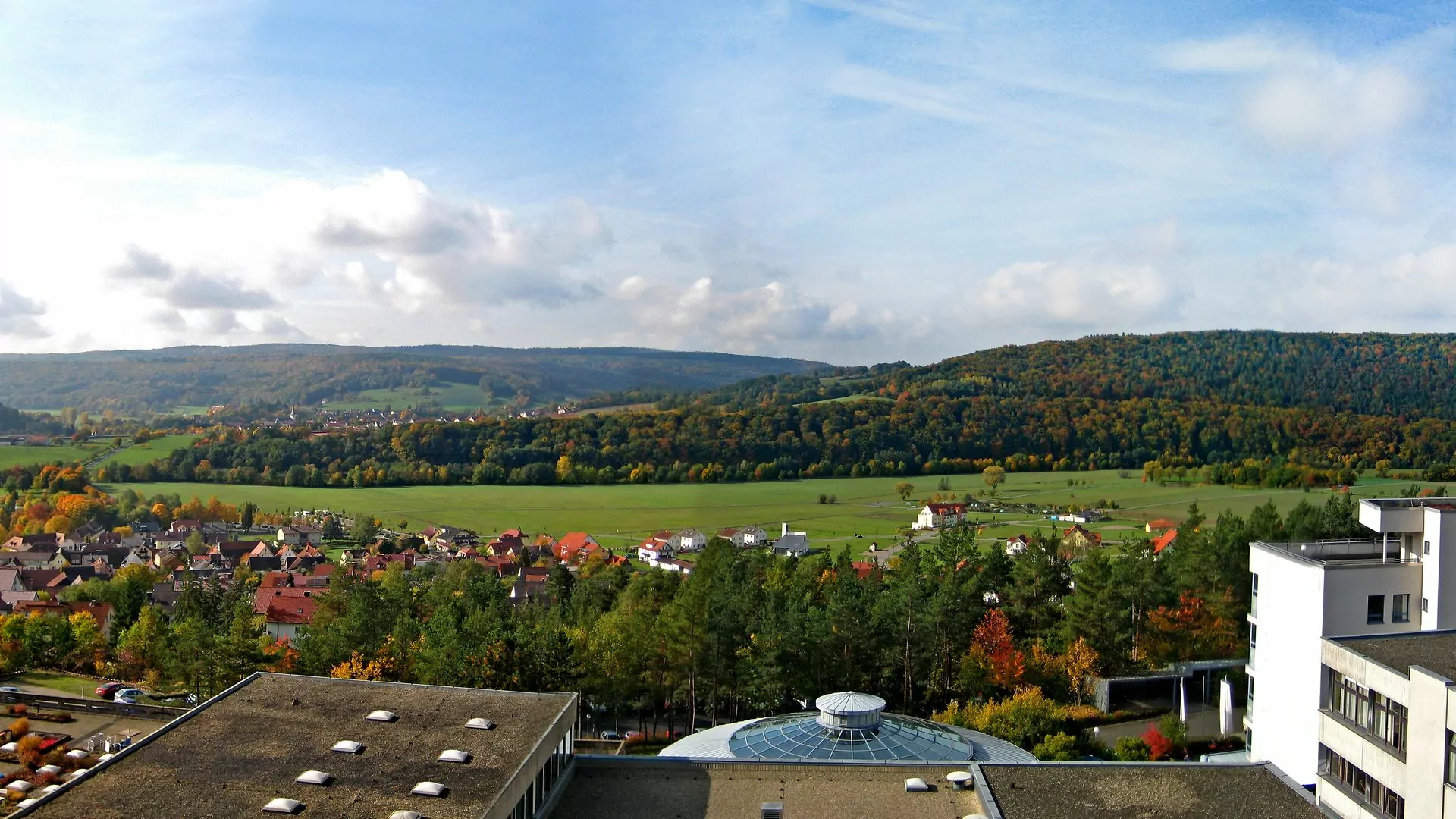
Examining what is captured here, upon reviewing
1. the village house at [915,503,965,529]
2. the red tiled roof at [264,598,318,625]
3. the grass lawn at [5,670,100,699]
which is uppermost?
the village house at [915,503,965,529]

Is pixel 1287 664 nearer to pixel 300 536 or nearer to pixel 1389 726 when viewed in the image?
pixel 1389 726

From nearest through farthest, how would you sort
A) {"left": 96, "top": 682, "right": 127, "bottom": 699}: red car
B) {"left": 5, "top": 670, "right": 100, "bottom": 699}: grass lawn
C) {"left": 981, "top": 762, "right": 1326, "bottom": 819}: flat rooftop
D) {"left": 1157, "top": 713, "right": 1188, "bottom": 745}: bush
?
{"left": 981, "top": 762, "right": 1326, "bottom": 819}: flat rooftop → {"left": 1157, "top": 713, "right": 1188, "bottom": 745}: bush → {"left": 96, "top": 682, "right": 127, "bottom": 699}: red car → {"left": 5, "top": 670, "right": 100, "bottom": 699}: grass lawn

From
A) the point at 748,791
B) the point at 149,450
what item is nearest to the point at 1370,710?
the point at 748,791

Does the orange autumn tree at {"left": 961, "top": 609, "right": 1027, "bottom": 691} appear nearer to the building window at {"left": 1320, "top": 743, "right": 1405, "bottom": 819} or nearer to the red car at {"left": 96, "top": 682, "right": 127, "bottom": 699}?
the building window at {"left": 1320, "top": 743, "right": 1405, "bottom": 819}

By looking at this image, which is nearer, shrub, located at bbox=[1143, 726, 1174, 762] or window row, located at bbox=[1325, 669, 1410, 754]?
window row, located at bbox=[1325, 669, 1410, 754]

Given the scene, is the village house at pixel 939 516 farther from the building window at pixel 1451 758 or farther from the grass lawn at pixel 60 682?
the building window at pixel 1451 758

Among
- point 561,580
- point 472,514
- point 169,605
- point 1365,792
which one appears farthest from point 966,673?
point 472,514

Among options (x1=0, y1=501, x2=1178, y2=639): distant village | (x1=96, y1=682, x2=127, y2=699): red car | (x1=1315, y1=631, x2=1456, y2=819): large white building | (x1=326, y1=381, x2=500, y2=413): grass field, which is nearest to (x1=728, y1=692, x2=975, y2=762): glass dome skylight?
(x1=1315, y1=631, x2=1456, y2=819): large white building

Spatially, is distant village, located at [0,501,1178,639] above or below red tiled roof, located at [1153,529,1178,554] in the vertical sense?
below

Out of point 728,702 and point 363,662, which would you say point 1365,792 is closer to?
point 728,702
